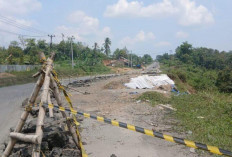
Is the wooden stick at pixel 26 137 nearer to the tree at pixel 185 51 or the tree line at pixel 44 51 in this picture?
the tree line at pixel 44 51

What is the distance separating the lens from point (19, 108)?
431 inches

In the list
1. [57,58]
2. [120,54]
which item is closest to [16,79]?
[57,58]

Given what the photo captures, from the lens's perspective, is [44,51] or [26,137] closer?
[26,137]

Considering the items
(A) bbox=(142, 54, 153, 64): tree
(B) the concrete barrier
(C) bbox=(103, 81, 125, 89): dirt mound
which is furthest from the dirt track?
(A) bbox=(142, 54, 153, 64): tree

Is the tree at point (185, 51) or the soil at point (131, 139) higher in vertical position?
the tree at point (185, 51)

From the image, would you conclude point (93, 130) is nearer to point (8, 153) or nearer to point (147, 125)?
point (147, 125)

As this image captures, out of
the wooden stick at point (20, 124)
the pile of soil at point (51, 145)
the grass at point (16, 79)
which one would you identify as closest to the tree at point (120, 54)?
the grass at point (16, 79)

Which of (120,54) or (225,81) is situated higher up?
(120,54)

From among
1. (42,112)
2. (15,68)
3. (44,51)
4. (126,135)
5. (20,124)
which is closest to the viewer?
(42,112)

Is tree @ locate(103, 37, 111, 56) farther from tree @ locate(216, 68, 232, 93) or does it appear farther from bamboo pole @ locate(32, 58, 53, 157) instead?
bamboo pole @ locate(32, 58, 53, 157)

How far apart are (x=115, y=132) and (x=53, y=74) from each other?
3.01 meters

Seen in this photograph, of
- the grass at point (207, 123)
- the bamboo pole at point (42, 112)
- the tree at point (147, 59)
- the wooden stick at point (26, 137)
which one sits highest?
the tree at point (147, 59)

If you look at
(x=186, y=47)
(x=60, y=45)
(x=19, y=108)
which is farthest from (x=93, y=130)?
(x=186, y=47)

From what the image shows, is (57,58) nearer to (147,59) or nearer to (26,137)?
(26,137)
